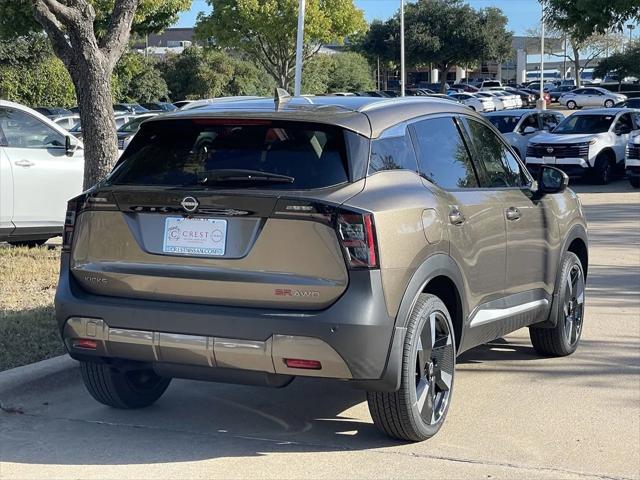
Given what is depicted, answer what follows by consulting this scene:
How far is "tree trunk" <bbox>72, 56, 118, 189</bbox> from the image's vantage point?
10000 millimetres

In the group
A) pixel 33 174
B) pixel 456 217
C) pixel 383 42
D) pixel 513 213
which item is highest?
pixel 383 42

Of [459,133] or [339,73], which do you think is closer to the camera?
[459,133]

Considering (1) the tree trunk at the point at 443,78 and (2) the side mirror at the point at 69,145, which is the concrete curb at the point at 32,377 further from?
(1) the tree trunk at the point at 443,78

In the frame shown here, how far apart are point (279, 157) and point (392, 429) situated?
1571 millimetres

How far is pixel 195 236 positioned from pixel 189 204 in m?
0.16

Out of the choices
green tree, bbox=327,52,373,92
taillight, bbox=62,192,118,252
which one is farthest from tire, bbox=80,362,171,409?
green tree, bbox=327,52,373,92

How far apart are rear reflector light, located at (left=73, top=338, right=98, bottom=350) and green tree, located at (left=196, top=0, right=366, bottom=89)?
137 ft

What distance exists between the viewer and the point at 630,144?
20312mm

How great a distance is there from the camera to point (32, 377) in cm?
623

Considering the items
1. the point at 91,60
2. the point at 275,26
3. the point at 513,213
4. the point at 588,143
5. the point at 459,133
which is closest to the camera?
the point at 459,133

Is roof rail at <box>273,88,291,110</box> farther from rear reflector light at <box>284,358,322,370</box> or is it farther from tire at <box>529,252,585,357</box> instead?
tire at <box>529,252,585,357</box>

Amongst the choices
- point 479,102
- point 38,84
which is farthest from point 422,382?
point 479,102

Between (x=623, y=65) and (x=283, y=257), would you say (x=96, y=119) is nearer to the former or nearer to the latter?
(x=283, y=257)

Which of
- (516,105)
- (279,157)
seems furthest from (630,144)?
(516,105)
